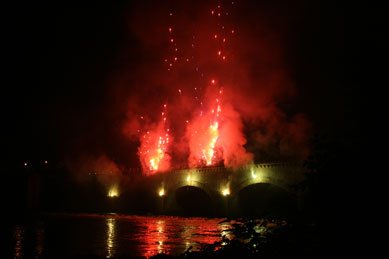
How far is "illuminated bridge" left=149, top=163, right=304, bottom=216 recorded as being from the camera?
120 ft

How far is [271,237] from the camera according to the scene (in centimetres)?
606

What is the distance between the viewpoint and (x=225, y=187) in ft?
137

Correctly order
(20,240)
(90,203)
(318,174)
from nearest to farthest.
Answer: (318,174) < (20,240) < (90,203)

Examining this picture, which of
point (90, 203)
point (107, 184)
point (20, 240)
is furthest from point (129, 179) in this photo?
point (20, 240)

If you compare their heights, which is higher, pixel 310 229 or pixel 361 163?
pixel 361 163

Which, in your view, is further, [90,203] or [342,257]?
[90,203]

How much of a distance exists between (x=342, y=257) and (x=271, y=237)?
1.30 metres

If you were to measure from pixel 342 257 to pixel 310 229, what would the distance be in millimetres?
688

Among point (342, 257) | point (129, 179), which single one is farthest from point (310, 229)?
point (129, 179)

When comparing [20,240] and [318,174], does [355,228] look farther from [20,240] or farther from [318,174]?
[20,240]

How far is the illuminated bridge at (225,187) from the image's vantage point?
3647 centimetres

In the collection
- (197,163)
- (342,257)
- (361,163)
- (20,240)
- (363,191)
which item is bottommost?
(20,240)

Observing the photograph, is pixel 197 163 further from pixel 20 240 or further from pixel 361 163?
pixel 361 163

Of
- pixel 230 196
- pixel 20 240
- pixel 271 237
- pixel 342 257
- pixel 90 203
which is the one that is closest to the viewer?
pixel 342 257
